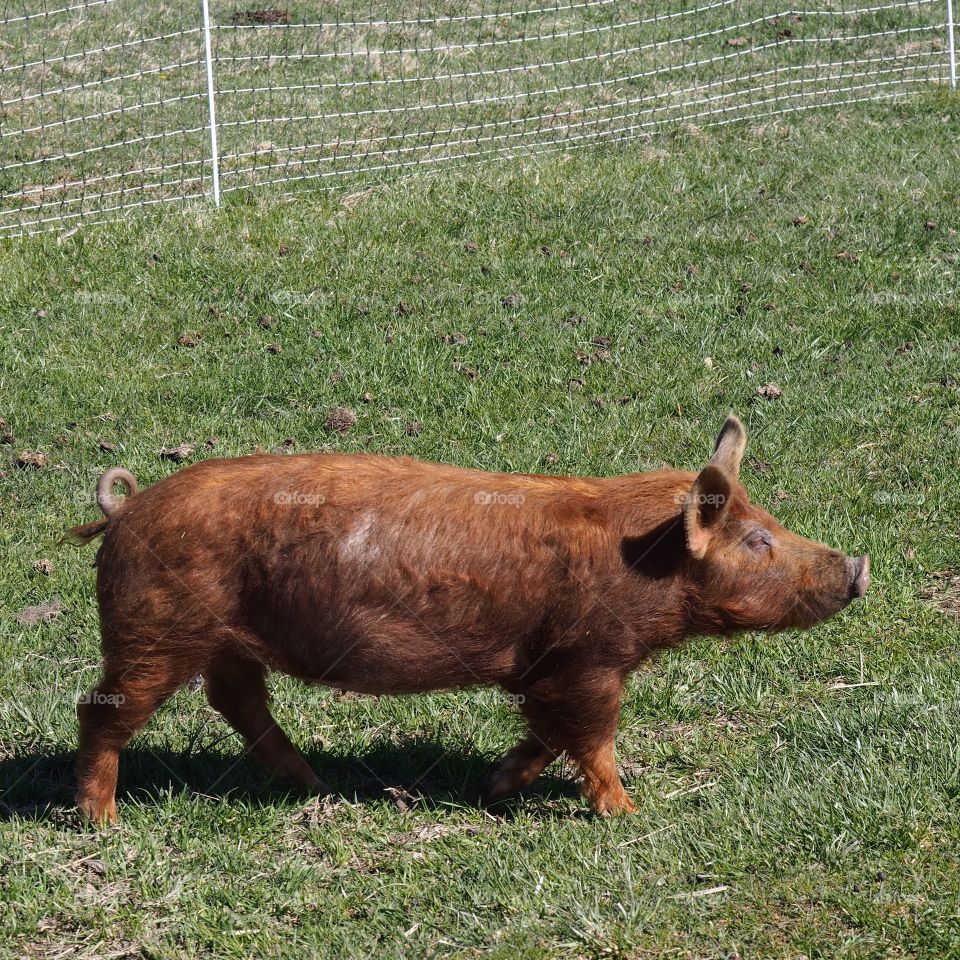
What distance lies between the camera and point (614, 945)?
160 inches

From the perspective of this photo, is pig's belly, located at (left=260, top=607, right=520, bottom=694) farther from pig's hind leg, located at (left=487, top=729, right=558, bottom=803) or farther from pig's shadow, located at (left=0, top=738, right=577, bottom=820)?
pig's shadow, located at (left=0, top=738, right=577, bottom=820)

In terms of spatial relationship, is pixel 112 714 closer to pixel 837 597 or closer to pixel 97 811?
pixel 97 811

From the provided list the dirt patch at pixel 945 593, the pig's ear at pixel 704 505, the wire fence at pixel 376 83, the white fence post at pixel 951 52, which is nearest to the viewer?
the pig's ear at pixel 704 505

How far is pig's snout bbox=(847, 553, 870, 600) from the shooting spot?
4797mm

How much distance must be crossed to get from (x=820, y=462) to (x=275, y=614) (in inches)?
141

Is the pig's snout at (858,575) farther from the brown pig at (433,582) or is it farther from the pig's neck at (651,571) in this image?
the pig's neck at (651,571)

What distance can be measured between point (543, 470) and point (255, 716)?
8.17 feet

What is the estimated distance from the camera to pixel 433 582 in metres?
4.58

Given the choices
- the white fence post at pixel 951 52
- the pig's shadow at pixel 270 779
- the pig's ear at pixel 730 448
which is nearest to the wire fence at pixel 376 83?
the white fence post at pixel 951 52

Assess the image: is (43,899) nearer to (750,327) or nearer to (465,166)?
(750,327)

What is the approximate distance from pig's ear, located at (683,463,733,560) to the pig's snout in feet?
1.77

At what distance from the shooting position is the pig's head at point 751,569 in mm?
4664

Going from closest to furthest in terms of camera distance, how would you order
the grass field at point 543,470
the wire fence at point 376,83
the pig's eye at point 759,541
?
the grass field at point 543,470 < the pig's eye at point 759,541 < the wire fence at point 376,83

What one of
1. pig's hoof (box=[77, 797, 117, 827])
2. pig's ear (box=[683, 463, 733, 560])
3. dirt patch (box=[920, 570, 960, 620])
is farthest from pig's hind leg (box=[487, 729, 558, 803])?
dirt patch (box=[920, 570, 960, 620])
